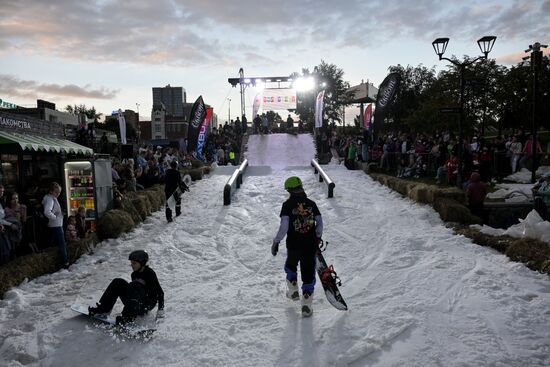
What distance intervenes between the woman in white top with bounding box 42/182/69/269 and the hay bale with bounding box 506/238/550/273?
818cm

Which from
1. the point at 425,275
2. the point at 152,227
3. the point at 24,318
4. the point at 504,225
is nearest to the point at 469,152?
the point at 504,225

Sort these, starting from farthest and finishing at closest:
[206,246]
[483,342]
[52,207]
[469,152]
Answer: [469,152]
[206,246]
[52,207]
[483,342]

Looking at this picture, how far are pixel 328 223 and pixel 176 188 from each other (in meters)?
4.42

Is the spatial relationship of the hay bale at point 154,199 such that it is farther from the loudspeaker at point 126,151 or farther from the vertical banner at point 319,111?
the vertical banner at point 319,111

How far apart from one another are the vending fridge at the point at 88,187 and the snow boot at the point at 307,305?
645cm

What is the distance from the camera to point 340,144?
30156 mm

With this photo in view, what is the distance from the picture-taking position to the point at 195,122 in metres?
21.5

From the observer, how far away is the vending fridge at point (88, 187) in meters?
10.4

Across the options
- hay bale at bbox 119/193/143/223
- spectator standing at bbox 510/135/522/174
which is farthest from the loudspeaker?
spectator standing at bbox 510/135/522/174

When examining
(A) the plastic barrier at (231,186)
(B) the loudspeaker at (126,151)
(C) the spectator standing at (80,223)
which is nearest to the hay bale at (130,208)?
(C) the spectator standing at (80,223)

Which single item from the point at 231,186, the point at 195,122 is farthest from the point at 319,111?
the point at 231,186

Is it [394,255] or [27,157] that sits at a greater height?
[27,157]

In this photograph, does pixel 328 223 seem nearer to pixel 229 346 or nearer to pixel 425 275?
pixel 425 275

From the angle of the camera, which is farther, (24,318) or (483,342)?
(24,318)
